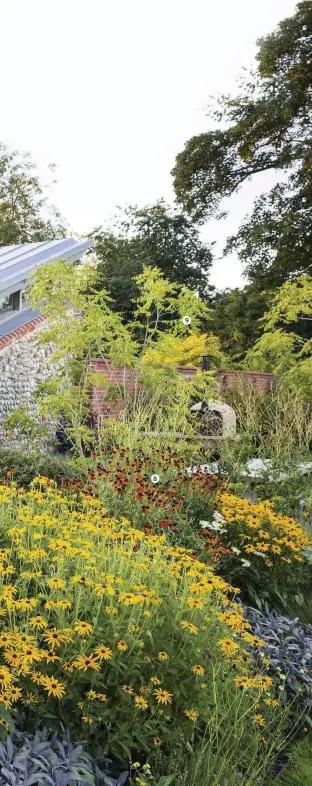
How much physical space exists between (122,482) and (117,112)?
10.4 metres

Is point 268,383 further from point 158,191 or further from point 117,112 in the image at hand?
point 158,191

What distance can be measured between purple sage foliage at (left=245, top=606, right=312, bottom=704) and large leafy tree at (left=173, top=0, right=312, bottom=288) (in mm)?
15688

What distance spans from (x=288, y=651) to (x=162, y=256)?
23040 mm

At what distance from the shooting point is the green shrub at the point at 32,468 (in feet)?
27.0

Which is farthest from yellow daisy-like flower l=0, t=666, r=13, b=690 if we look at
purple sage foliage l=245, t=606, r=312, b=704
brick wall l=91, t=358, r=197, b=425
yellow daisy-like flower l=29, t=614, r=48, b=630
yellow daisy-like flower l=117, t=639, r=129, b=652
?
brick wall l=91, t=358, r=197, b=425

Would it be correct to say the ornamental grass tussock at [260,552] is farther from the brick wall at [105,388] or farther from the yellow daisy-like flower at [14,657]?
the brick wall at [105,388]

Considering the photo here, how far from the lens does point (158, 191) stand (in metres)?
27.7

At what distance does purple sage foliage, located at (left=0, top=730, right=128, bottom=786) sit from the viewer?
7.43ft

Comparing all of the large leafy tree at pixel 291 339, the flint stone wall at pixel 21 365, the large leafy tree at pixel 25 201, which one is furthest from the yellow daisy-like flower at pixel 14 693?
the large leafy tree at pixel 25 201

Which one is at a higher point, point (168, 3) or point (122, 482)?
point (168, 3)

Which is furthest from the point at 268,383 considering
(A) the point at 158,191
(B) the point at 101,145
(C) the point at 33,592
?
(C) the point at 33,592

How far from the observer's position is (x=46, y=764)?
2387 millimetres

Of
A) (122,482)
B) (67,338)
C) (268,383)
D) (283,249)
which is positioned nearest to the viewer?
(122,482)

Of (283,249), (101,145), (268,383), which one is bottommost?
(268,383)
